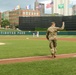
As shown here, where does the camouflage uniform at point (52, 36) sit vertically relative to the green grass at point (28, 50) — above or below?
above

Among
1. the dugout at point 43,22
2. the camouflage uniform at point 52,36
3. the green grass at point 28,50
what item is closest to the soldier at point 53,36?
the camouflage uniform at point 52,36

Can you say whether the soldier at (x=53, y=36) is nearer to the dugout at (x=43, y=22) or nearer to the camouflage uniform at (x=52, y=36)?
the camouflage uniform at (x=52, y=36)

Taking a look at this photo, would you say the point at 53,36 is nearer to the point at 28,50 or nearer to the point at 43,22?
the point at 28,50

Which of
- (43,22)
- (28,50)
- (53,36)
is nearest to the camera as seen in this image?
(53,36)

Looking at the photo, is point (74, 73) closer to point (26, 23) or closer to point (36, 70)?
point (36, 70)

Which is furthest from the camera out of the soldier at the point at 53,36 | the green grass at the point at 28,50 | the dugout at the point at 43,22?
the dugout at the point at 43,22

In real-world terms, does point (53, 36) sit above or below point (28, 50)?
above

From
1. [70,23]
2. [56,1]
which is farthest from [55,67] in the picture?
[56,1]

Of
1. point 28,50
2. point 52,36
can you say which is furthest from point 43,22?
point 52,36

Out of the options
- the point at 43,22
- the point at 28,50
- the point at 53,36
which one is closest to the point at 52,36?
the point at 53,36

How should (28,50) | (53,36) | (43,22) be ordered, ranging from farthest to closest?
(43,22) < (28,50) < (53,36)

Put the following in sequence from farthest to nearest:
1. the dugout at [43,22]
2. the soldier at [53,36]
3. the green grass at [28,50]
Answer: the dugout at [43,22], the green grass at [28,50], the soldier at [53,36]

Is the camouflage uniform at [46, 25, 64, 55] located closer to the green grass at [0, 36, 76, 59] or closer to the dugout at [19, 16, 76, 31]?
the green grass at [0, 36, 76, 59]

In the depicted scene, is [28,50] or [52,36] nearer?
[52,36]
